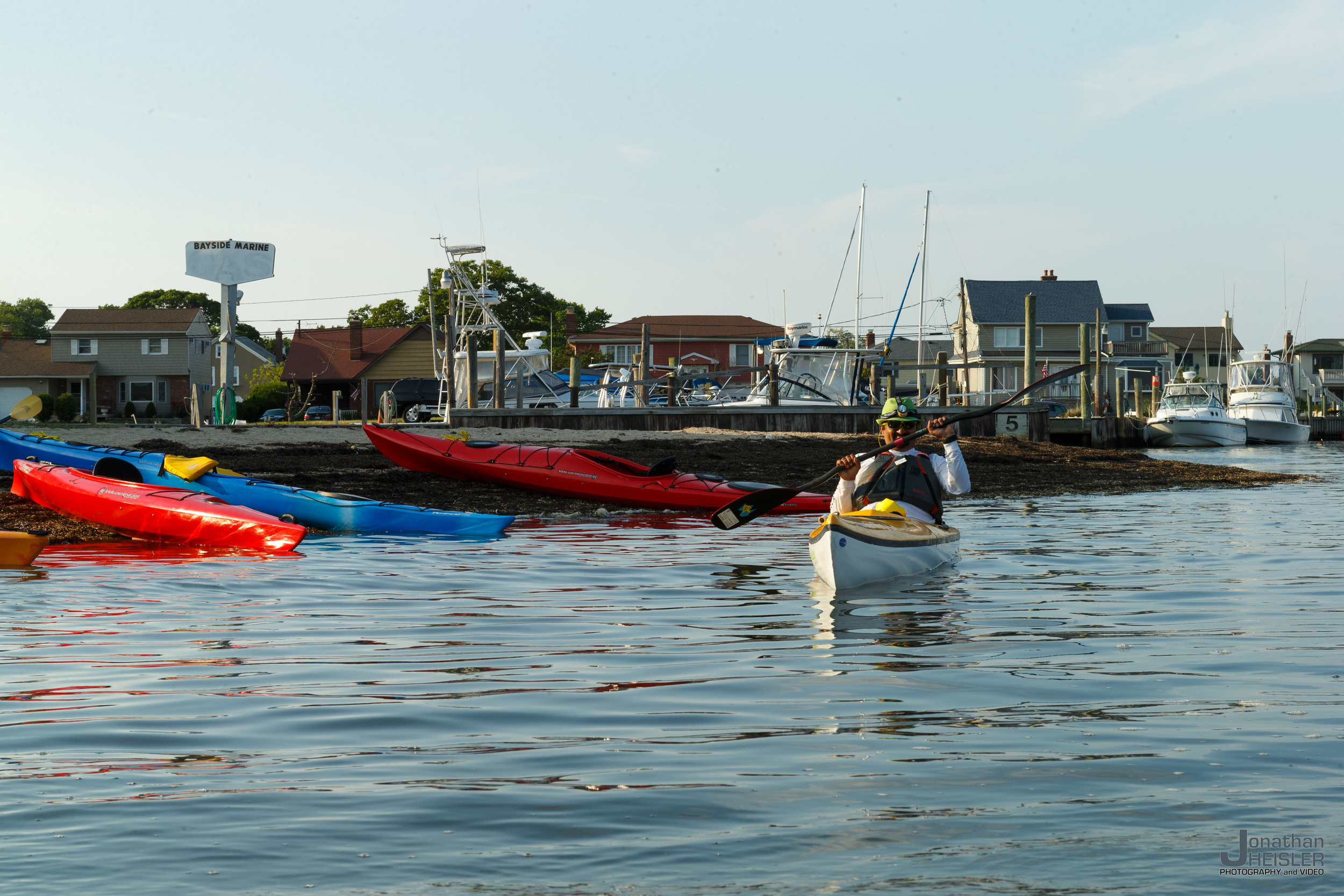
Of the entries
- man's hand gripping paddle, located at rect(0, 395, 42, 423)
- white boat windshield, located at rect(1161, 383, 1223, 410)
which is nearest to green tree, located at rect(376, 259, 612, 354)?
white boat windshield, located at rect(1161, 383, 1223, 410)

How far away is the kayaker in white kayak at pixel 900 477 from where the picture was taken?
9789 millimetres

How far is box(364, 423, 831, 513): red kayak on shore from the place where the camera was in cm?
1539

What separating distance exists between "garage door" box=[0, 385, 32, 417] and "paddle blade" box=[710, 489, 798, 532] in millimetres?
30116

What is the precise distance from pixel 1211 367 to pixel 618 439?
61.8 meters

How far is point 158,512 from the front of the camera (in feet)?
38.4

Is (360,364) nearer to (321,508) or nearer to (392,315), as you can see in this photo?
(392,315)

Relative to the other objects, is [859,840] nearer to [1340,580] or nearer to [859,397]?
[1340,580]

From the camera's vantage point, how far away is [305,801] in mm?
3773

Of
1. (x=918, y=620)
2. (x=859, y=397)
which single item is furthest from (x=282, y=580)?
(x=859, y=397)

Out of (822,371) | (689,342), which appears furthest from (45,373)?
(822,371)

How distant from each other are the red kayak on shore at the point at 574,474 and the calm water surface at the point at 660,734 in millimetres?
5826

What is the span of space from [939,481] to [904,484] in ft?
1.03

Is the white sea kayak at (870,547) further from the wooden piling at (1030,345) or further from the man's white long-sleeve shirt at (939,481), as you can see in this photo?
the wooden piling at (1030,345)

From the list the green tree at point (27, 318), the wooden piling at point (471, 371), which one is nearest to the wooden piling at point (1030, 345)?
the wooden piling at point (471, 371)
